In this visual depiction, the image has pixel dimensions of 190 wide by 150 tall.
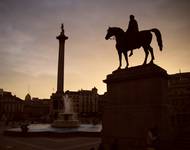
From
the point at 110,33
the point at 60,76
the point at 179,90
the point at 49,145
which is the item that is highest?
the point at 60,76

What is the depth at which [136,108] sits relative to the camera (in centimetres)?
1570

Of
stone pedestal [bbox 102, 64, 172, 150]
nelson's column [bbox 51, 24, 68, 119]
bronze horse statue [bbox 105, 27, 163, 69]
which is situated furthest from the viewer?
nelson's column [bbox 51, 24, 68, 119]

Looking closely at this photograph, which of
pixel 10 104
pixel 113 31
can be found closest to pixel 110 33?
pixel 113 31

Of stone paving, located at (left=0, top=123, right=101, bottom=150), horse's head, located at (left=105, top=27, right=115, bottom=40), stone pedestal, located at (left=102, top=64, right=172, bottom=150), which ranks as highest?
horse's head, located at (left=105, top=27, right=115, bottom=40)

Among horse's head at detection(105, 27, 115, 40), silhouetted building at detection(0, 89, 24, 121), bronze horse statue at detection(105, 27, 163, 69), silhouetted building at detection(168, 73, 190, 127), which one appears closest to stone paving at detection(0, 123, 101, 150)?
bronze horse statue at detection(105, 27, 163, 69)

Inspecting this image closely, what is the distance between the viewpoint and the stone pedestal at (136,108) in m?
14.7

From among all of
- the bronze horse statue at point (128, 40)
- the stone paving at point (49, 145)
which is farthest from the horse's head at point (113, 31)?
the stone paving at point (49, 145)

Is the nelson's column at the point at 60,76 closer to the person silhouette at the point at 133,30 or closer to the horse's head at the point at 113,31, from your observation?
the horse's head at the point at 113,31

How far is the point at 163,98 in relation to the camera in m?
15.0

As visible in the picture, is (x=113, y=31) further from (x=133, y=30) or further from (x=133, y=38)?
(x=133, y=38)

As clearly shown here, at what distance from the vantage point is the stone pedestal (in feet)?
48.3

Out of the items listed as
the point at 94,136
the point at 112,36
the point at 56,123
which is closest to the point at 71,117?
the point at 56,123

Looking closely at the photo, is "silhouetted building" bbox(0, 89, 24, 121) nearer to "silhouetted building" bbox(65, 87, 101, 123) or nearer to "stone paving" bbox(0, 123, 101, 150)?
"silhouetted building" bbox(65, 87, 101, 123)

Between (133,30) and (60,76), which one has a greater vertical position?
(60,76)
